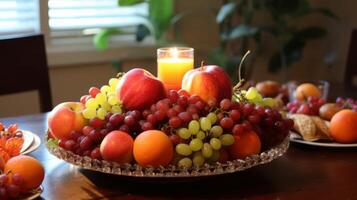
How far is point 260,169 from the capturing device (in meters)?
1.04

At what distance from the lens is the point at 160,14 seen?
2609 millimetres

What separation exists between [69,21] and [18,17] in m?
0.25

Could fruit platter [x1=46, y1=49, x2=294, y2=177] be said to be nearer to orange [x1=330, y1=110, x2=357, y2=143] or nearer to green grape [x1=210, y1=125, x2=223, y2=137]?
green grape [x1=210, y1=125, x2=223, y2=137]

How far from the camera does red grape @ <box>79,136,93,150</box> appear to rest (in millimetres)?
910

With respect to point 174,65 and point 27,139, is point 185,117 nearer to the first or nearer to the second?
point 174,65

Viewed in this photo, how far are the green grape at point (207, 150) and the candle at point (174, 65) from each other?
27 centimetres

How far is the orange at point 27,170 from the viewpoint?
0.84 metres

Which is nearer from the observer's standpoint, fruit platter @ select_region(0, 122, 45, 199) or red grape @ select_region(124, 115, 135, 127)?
fruit platter @ select_region(0, 122, 45, 199)

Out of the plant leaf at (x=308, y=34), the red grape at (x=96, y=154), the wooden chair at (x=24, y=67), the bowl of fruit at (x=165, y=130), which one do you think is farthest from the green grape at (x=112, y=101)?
the plant leaf at (x=308, y=34)

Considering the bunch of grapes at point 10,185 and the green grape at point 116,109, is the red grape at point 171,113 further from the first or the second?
the bunch of grapes at point 10,185

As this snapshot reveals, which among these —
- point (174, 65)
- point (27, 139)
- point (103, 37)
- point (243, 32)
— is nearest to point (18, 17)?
point (103, 37)

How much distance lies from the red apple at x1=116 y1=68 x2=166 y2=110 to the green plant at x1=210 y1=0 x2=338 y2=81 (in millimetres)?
1726

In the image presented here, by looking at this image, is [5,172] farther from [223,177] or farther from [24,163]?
[223,177]

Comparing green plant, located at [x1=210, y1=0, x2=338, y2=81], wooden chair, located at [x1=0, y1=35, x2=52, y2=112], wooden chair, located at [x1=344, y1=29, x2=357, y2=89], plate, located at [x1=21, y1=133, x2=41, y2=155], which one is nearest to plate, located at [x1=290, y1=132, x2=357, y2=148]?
plate, located at [x1=21, y1=133, x2=41, y2=155]
